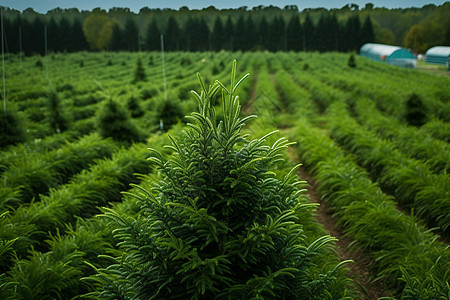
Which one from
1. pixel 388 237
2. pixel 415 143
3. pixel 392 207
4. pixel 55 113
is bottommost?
pixel 388 237

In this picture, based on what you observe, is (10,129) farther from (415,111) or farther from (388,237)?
(415,111)

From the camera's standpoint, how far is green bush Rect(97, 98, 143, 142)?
9.20 m

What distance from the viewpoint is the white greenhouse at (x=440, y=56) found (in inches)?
1037

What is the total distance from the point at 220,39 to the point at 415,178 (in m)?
71.9

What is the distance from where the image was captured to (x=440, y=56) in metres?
27.8

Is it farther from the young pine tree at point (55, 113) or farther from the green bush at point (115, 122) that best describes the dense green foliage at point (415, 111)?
the young pine tree at point (55, 113)

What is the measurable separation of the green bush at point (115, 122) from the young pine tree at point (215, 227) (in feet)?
25.0

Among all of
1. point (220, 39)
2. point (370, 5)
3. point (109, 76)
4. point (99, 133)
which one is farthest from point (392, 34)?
point (99, 133)

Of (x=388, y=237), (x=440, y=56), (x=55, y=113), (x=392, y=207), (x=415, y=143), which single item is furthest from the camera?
(x=440, y=56)

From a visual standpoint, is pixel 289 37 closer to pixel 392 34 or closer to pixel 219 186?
pixel 392 34

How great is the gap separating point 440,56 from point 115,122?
2916 centimetres

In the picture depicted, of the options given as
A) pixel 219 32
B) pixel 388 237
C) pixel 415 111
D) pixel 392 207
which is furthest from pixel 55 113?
pixel 219 32

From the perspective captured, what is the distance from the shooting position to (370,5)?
7850 cm

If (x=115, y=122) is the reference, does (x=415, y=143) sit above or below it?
below
